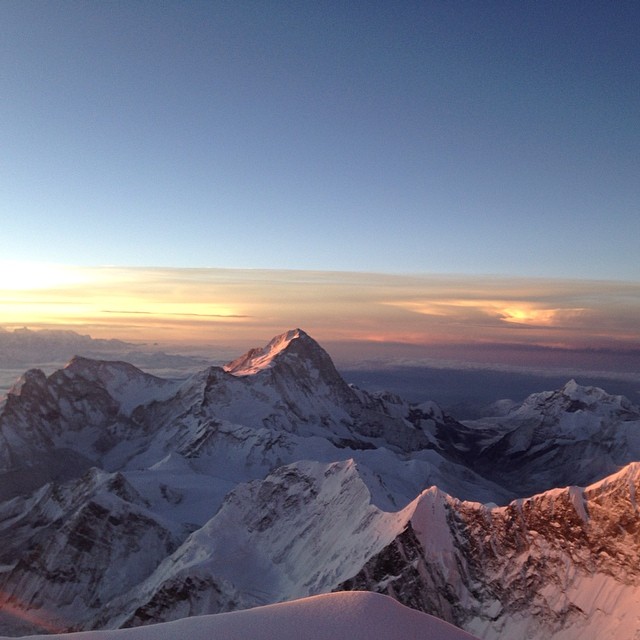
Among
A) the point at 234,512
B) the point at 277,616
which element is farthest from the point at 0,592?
the point at 277,616

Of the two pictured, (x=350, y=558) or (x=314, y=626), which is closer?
(x=314, y=626)

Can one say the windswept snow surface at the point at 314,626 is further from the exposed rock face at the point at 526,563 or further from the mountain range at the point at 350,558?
the exposed rock face at the point at 526,563

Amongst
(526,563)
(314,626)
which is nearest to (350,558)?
(526,563)

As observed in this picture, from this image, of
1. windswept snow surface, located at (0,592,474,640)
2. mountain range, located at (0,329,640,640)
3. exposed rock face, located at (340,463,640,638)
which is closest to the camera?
windswept snow surface, located at (0,592,474,640)

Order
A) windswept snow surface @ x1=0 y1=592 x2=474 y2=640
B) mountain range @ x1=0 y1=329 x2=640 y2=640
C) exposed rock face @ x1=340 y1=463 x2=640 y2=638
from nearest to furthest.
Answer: windswept snow surface @ x1=0 y1=592 x2=474 y2=640, exposed rock face @ x1=340 y1=463 x2=640 y2=638, mountain range @ x1=0 y1=329 x2=640 y2=640

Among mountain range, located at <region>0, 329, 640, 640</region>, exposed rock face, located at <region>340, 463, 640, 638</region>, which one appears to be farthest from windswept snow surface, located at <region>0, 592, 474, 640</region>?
exposed rock face, located at <region>340, 463, 640, 638</region>

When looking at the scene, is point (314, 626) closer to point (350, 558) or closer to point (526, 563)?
point (526, 563)

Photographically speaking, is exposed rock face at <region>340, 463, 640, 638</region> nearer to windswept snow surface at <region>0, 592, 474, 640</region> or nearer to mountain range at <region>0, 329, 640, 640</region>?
mountain range at <region>0, 329, 640, 640</region>

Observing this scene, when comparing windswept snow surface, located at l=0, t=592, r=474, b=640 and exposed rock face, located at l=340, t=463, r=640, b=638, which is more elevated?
windswept snow surface, located at l=0, t=592, r=474, b=640

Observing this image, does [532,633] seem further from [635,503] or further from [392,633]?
[392,633]
